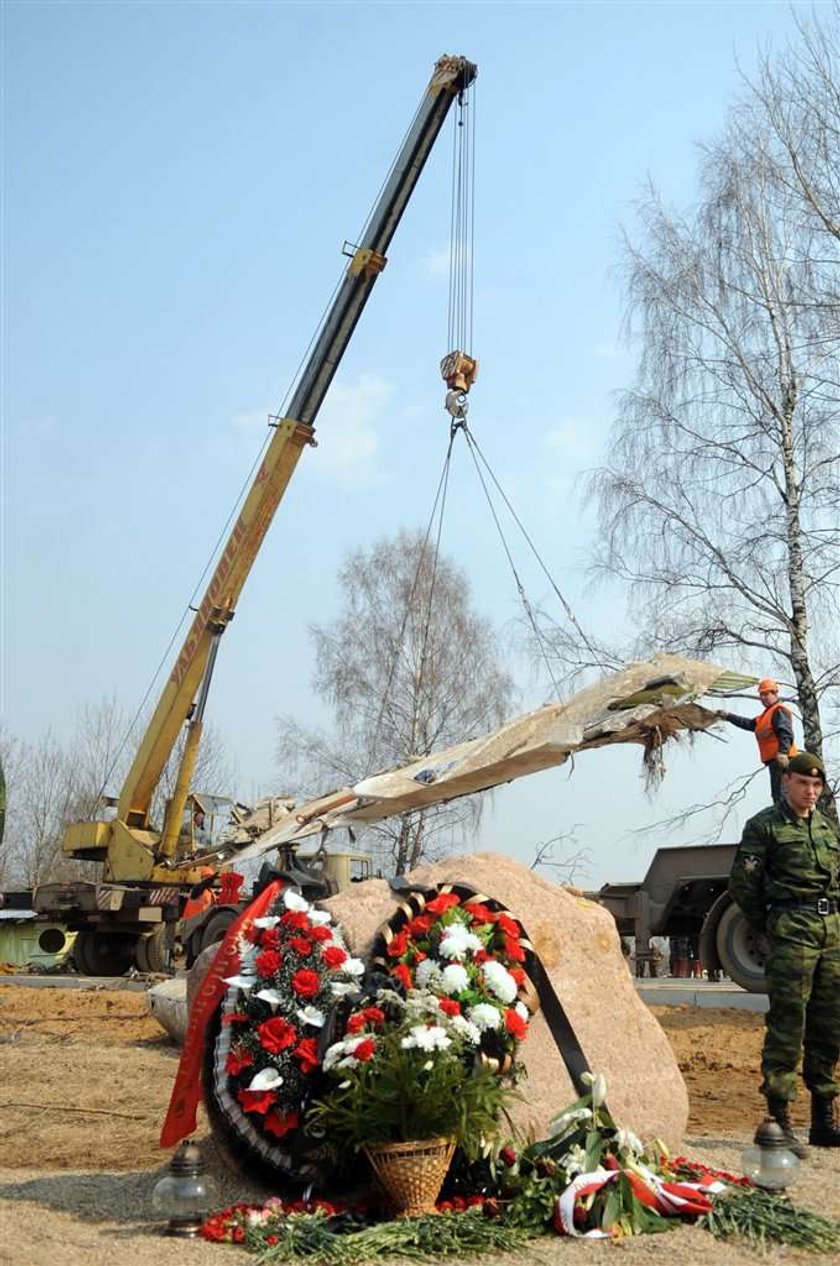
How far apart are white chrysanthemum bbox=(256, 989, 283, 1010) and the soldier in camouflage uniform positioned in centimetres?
249

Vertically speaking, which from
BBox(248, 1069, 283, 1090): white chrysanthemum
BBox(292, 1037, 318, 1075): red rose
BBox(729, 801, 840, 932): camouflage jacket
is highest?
BBox(729, 801, 840, 932): camouflage jacket

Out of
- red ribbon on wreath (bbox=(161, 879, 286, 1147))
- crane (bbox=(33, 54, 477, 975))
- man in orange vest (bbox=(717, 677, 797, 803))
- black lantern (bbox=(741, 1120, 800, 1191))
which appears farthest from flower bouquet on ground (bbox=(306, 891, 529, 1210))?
crane (bbox=(33, 54, 477, 975))

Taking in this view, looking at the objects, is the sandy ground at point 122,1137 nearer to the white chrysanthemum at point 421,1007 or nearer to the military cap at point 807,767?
the white chrysanthemum at point 421,1007

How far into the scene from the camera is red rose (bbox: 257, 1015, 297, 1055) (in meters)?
4.59

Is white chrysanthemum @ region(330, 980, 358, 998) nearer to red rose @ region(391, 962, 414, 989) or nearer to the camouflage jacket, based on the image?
red rose @ region(391, 962, 414, 989)

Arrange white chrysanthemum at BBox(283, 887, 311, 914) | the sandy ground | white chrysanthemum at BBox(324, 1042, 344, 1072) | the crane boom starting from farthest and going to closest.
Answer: the crane boom, white chrysanthemum at BBox(283, 887, 311, 914), white chrysanthemum at BBox(324, 1042, 344, 1072), the sandy ground

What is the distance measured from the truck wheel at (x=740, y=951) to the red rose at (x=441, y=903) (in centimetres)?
700

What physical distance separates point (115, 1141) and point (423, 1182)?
2689mm

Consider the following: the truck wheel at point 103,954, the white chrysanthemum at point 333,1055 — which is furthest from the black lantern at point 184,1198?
the truck wheel at point 103,954

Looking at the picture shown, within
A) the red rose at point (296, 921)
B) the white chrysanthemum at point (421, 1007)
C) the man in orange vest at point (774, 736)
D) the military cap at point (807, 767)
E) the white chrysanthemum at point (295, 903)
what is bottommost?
the white chrysanthemum at point (421, 1007)

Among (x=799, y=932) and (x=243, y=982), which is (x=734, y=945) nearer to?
(x=799, y=932)

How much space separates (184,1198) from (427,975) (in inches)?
43.1

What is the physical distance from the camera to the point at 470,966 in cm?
472

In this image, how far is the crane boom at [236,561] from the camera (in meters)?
17.1
